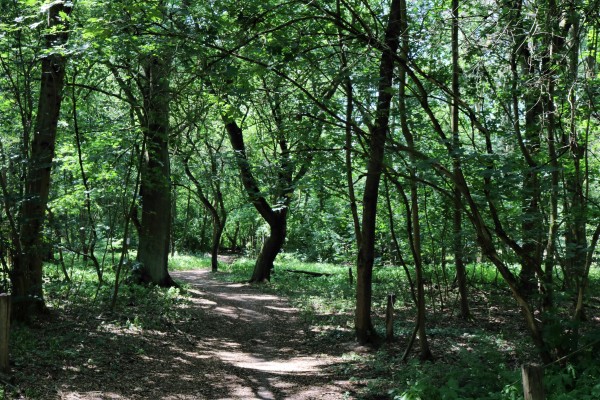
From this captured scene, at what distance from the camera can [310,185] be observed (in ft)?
28.7

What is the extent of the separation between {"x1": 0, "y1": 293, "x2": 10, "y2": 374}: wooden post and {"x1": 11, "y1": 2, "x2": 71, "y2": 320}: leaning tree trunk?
68.9 inches

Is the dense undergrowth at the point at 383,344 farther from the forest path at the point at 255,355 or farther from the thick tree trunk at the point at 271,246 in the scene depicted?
the thick tree trunk at the point at 271,246

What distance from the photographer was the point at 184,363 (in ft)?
25.8

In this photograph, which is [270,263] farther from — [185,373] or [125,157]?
[185,373]

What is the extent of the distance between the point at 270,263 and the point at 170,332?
33.1 ft

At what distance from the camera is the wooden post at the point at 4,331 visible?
5719 millimetres

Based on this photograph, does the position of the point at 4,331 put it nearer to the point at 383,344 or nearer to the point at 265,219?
the point at 383,344

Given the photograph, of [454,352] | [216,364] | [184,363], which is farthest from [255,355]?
[454,352]

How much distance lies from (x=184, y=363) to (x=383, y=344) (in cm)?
357

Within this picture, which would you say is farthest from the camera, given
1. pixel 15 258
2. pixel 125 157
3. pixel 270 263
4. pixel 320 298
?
pixel 270 263

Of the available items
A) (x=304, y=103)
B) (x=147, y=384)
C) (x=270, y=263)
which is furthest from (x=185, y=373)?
(x=270, y=263)

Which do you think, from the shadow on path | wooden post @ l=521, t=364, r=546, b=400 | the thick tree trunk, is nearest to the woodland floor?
the shadow on path

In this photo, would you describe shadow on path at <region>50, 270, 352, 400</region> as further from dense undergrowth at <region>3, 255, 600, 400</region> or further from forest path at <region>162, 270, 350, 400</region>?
dense undergrowth at <region>3, 255, 600, 400</region>

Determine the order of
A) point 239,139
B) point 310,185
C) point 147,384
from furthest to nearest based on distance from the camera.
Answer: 1. point 239,139
2. point 310,185
3. point 147,384
